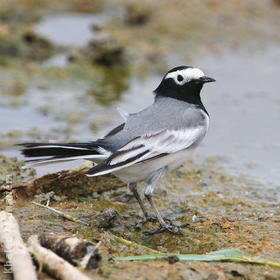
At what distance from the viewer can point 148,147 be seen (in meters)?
4.87

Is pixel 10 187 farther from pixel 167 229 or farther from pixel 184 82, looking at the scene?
pixel 184 82

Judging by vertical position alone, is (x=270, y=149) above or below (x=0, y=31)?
below

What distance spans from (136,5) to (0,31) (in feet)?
12.1

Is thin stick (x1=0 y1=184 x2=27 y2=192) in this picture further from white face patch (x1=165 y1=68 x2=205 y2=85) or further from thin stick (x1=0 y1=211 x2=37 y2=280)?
white face patch (x1=165 y1=68 x2=205 y2=85)

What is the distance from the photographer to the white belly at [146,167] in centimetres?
490

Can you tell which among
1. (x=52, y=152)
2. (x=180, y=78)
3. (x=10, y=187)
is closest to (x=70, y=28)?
(x=180, y=78)

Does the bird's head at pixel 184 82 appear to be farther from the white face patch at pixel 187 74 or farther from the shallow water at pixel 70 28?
the shallow water at pixel 70 28

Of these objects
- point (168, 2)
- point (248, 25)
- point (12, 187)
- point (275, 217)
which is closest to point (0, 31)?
point (168, 2)

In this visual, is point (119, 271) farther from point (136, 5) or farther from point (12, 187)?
point (136, 5)

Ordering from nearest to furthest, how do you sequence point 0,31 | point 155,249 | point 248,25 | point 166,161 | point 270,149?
point 155,249 < point 166,161 < point 270,149 < point 0,31 < point 248,25

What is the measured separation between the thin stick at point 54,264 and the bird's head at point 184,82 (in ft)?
7.58

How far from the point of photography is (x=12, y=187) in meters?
5.16

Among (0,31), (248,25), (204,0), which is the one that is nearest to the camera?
(0,31)

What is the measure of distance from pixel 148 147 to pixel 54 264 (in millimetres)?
1580
